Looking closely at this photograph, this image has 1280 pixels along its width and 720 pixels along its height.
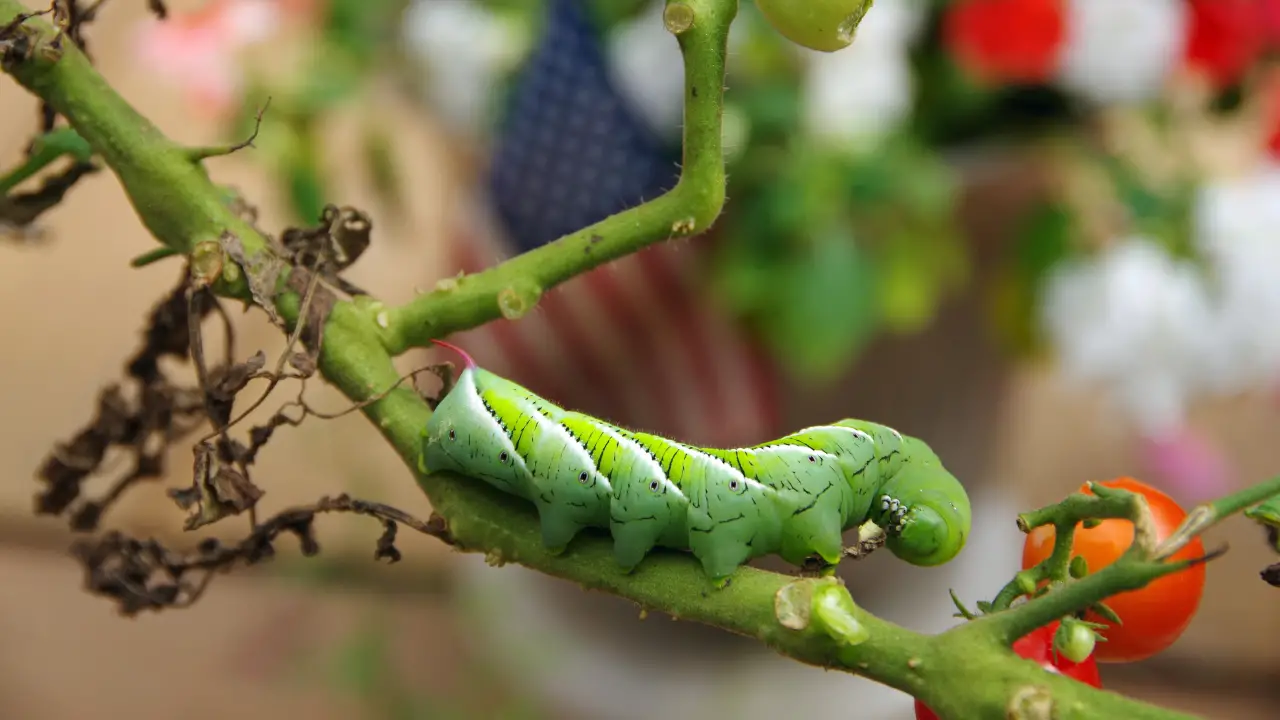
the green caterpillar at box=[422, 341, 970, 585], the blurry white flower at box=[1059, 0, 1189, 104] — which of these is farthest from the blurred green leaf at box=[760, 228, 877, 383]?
the green caterpillar at box=[422, 341, 970, 585]

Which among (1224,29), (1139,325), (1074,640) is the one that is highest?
(1224,29)

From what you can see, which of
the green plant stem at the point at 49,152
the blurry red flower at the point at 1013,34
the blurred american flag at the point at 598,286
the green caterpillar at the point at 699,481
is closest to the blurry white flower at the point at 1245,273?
the blurry red flower at the point at 1013,34

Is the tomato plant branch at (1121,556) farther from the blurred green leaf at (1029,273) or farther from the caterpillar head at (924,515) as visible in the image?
the blurred green leaf at (1029,273)

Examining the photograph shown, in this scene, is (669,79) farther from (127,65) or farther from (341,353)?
(127,65)

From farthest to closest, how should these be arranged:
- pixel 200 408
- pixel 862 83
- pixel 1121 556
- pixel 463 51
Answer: pixel 463 51, pixel 862 83, pixel 200 408, pixel 1121 556

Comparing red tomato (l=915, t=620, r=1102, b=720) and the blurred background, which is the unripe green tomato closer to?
red tomato (l=915, t=620, r=1102, b=720)

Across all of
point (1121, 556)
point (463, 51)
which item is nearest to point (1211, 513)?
point (1121, 556)

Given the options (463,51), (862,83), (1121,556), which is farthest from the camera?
(463,51)

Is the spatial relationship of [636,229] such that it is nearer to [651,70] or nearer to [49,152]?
[49,152]
